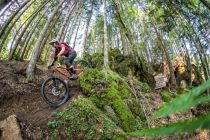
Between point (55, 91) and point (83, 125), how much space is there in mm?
1667

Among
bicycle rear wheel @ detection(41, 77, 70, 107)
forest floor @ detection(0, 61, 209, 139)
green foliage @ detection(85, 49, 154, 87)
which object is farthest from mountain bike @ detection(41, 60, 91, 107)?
green foliage @ detection(85, 49, 154, 87)

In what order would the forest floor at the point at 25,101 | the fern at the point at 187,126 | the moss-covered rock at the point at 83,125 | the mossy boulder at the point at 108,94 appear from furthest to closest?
the mossy boulder at the point at 108,94 < the forest floor at the point at 25,101 < the moss-covered rock at the point at 83,125 < the fern at the point at 187,126

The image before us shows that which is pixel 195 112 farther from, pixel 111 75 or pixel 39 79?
pixel 39 79

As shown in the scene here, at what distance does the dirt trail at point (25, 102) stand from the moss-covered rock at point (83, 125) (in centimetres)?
31

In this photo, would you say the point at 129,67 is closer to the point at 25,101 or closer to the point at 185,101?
the point at 25,101

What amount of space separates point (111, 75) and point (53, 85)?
8.92ft

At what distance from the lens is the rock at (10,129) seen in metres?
7.10

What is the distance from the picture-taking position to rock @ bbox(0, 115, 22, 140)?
710cm

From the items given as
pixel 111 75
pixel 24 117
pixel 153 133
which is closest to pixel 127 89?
pixel 111 75

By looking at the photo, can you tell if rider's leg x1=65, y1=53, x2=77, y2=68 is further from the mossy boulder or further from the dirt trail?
the dirt trail

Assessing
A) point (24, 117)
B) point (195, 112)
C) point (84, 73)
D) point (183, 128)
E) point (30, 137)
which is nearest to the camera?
point (183, 128)

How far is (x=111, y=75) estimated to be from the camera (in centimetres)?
1062

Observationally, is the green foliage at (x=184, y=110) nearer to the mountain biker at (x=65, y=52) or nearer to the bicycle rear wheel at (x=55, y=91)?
the bicycle rear wheel at (x=55, y=91)

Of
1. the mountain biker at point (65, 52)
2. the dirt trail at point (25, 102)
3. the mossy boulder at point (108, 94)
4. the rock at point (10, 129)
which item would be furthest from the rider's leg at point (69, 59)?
the rock at point (10, 129)
